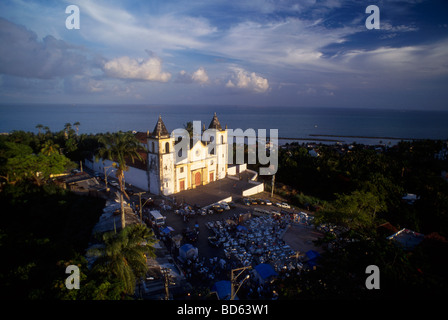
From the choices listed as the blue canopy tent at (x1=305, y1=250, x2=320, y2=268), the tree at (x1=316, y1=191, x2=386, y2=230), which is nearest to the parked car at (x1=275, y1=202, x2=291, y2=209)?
→ the tree at (x1=316, y1=191, x2=386, y2=230)

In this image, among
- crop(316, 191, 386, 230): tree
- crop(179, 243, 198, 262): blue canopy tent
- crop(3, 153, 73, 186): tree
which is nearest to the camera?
crop(179, 243, 198, 262): blue canopy tent

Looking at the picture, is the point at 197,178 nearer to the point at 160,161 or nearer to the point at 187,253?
the point at 160,161

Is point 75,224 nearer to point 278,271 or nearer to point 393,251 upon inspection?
point 278,271

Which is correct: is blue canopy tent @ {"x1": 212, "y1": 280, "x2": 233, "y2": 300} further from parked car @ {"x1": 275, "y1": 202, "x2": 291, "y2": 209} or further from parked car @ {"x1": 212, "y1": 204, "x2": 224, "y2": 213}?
parked car @ {"x1": 275, "y1": 202, "x2": 291, "y2": 209}

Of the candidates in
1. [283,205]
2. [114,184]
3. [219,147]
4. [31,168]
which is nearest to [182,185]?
[219,147]

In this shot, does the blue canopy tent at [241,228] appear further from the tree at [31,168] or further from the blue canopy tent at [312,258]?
the tree at [31,168]

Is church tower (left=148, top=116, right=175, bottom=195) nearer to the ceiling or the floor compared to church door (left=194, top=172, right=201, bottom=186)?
nearer to the ceiling
